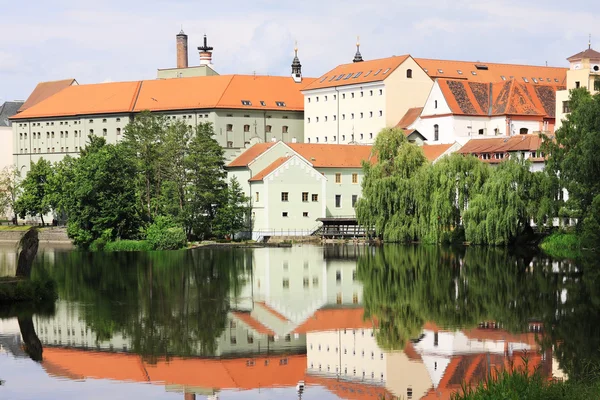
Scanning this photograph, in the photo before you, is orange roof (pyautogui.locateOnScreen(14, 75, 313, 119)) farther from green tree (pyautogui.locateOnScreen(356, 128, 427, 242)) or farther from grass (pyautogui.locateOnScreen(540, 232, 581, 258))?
grass (pyautogui.locateOnScreen(540, 232, 581, 258))

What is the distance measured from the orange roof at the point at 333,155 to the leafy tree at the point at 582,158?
2204 centimetres

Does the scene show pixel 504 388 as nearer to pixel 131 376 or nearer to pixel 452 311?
pixel 131 376

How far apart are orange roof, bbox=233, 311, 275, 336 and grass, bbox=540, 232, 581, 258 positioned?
2243 centimetres

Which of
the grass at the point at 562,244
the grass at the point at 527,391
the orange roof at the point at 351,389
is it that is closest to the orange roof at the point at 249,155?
the grass at the point at 562,244

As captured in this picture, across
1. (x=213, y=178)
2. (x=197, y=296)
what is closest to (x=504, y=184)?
(x=213, y=178)

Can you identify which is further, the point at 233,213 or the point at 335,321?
the point at 233,213

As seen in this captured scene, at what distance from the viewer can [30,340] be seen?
23766 mm

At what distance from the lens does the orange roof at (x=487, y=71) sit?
93.1 m

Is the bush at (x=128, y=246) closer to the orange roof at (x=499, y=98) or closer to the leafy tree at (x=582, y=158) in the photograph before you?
the leafy tree at (x=582, y=158)

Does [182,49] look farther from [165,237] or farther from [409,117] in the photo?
[165,237]

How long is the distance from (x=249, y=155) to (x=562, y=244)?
25.8m

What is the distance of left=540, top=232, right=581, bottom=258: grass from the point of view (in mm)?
47906

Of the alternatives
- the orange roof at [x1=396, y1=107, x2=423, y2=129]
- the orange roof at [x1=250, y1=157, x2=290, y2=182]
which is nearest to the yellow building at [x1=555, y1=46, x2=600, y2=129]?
the orange roof at [x1=396, y1=107, x2=423, y2=129]

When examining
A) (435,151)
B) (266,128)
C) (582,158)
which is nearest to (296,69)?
(266,128)
